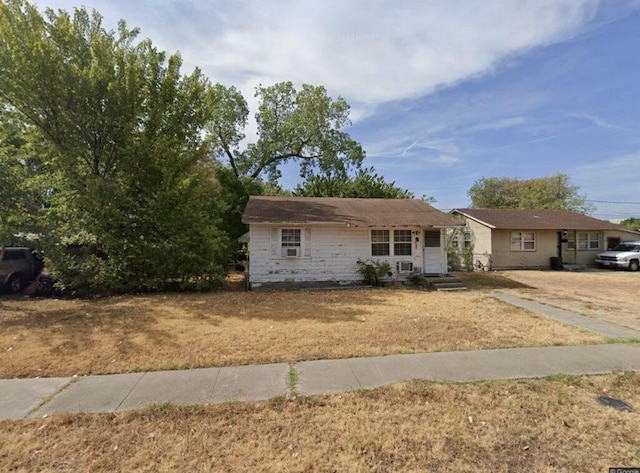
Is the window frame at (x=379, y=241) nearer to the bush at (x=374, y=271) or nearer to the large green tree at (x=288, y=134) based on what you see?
the bush at (x=374, y=271)

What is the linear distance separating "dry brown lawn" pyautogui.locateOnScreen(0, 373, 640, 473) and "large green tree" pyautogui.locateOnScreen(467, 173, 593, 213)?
44116 millimetres

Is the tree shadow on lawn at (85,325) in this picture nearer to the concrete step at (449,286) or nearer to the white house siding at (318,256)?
the white house siding at (318,256)

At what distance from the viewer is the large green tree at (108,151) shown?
11.9 metres

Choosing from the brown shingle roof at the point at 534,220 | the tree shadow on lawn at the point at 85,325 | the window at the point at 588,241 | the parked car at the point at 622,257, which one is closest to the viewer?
the tree shadow on lawn at the point at 85,325

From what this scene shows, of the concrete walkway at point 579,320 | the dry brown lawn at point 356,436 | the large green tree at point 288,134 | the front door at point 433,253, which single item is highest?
the large green tree at point 288,134

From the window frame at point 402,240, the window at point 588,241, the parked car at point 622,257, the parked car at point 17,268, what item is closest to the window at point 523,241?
the window at point 588,241

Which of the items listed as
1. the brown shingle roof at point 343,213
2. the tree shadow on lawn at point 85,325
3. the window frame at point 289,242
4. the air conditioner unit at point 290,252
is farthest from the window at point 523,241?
the tree shadow on lawn at point 85,325

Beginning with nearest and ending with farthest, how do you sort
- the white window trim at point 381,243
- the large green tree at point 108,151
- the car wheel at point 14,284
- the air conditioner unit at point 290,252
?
the large green tree at point 108,151 < the car wheel at point 14,284 < the air conditioner unit at point 290,252 < the white window trim at point 381,243

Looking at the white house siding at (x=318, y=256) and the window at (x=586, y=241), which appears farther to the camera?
the window at (x=586, y=241)

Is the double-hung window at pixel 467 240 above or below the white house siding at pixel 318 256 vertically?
above

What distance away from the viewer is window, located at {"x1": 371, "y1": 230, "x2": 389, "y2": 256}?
1504 centimetres

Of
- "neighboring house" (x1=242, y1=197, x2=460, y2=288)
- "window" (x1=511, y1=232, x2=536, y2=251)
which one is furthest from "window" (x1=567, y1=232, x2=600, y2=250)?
"neighboring house" (x1=242, y1=197, x2=460, y2=288)

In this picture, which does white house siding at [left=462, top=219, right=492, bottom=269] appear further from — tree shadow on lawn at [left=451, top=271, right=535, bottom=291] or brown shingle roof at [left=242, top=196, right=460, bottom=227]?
brown shingle roof at [left=242, top=196, right=460, bottom=227]

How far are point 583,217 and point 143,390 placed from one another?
96.1 feet
